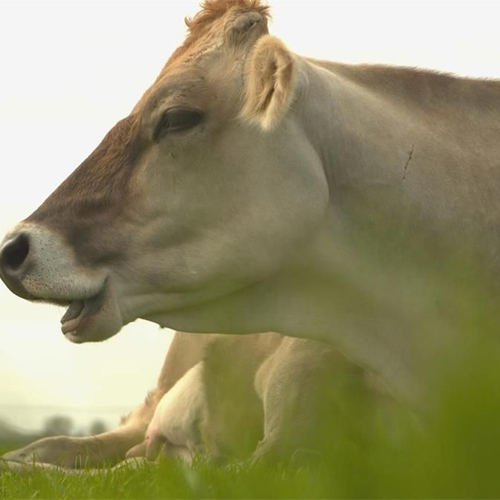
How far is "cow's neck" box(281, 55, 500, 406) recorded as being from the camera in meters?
5.64

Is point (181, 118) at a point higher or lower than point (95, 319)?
higher

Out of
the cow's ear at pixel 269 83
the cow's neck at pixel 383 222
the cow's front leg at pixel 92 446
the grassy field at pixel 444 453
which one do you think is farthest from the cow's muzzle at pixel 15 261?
the grassy field at pixel 444 453

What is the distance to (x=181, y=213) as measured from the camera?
5559mm

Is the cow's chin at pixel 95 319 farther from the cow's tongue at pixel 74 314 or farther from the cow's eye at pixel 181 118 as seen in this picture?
the cow's eye at pixel 181 118

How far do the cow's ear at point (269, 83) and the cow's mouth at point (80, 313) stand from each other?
105cm

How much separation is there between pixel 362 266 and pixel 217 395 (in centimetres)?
205

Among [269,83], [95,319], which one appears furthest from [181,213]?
[269,83]

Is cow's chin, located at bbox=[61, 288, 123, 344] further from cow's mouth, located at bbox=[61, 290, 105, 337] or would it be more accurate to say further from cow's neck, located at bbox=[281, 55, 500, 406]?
cow's neck, located at bbox=[281, 55, 500, 406]

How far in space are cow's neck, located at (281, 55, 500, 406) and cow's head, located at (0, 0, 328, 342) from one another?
147 mm

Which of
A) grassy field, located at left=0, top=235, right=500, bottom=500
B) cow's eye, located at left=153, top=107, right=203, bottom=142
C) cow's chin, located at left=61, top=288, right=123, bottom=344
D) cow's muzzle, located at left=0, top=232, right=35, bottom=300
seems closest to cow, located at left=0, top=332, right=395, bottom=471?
cow's chin, located at left=61, top=288, right=123, bottom=344

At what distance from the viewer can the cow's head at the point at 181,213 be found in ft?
18.0

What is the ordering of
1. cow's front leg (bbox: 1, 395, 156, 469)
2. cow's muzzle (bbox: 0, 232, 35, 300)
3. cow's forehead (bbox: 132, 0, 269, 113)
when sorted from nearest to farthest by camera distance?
cow's muzzle (bbox: 0, 232, 35, 300)
cow's forehead (bbox: 132, 0, 269, 113)
cow's front leg (bbox: 1, 395, 156, 469)

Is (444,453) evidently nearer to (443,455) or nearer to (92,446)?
(443,455)

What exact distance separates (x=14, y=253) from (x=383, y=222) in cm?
165
